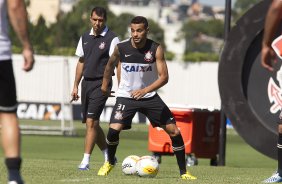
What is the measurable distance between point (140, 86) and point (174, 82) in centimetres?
3561

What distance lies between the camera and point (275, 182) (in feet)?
41.9

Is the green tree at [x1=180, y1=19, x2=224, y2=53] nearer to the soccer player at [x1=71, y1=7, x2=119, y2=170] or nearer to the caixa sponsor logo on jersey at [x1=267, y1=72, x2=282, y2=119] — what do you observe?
the caixa sponsor logo on jersey at [x1=267, y1=72, x2=282, y2=119]

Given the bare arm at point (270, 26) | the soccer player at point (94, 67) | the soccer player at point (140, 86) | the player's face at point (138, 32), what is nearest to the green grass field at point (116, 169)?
the soccer player at point (140, 86)

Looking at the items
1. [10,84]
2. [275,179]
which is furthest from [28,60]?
[275,179]

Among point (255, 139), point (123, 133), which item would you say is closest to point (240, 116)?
point (255, 139)

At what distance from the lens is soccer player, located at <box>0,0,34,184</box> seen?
892 centimetres

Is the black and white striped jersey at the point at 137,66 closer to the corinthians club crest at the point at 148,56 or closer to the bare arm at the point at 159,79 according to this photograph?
the corinthians club crest at the point at 148,56

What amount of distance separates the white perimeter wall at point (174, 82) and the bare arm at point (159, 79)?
100 ft

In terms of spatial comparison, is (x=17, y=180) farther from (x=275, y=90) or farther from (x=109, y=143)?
(x=275, y=90)

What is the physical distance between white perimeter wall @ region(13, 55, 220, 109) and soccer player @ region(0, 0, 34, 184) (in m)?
34.6

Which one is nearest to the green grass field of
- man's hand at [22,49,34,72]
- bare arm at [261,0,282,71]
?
man's hand at [22,49,34,72]

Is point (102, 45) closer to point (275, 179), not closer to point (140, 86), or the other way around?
point (140, 86)

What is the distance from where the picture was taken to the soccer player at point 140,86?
13.2 metres

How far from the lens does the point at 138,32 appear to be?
13219 millimetres
